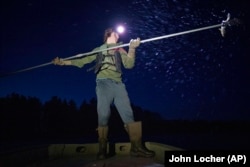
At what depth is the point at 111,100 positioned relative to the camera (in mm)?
6066

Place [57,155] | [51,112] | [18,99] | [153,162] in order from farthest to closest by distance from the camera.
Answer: [51,112]
[18,99]
[57,155]
[153,162]

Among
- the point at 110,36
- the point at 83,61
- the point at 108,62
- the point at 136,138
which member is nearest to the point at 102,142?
the point at 136,138

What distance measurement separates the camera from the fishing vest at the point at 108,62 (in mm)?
6220

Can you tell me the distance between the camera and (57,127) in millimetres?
156375

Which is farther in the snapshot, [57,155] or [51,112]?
[51,112]

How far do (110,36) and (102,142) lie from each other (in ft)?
7.76

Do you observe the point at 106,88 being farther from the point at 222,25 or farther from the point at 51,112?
the point at 51,112

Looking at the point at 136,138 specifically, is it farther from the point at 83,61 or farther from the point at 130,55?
the point at 83,61

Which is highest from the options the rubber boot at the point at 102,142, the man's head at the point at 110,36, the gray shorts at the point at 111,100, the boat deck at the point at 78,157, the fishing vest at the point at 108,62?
the man's head at the point at 110,36

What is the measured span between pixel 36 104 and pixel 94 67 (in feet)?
414

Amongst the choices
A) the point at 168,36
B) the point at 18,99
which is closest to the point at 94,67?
the point at 168,36

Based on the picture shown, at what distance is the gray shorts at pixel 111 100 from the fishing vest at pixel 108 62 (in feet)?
0.94

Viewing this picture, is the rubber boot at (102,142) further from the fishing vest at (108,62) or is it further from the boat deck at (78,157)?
the fishing vest at (108,62)

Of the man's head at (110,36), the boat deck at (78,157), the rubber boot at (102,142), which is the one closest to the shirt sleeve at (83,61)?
the man's head at (110,36)
